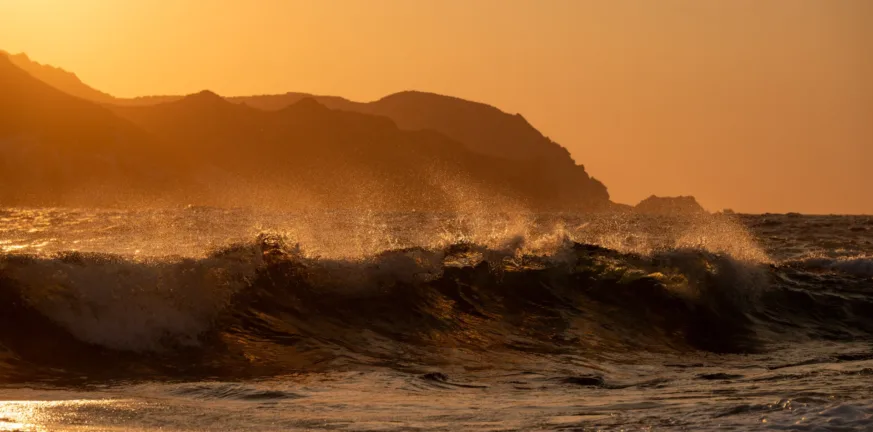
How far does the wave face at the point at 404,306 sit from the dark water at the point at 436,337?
0.16 feet

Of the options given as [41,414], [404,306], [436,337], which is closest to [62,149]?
[404,306]

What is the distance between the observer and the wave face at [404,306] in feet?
49.5

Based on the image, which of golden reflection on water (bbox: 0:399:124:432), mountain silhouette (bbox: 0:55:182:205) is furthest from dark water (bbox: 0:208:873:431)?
mountain silhouette (bbox: 0:55:182:205)

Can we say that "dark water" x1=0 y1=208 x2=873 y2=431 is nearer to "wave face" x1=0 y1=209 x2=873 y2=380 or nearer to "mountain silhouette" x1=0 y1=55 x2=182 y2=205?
"wave face" x1=0 y1=209 x2=873 y2=380

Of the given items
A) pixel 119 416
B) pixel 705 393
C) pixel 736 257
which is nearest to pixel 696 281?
pixel 736 257

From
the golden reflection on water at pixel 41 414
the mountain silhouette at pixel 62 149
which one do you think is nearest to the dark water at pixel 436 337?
the golden reflection on water at pixel 41 414

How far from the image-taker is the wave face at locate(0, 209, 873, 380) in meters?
15.1

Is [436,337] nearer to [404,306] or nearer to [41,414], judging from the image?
[404,306]

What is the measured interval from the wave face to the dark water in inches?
1.9

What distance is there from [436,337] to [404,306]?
1.61m

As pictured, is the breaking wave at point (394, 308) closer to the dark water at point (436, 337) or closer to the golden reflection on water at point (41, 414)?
the dark water at point (436, 337)

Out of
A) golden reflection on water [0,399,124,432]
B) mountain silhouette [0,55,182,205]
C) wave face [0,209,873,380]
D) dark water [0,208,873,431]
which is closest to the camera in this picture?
golden reflection on water [0,399,124,432]

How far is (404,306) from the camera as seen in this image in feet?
62.5

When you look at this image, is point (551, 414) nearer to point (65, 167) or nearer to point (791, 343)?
point (791, 343)
